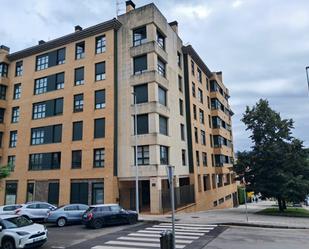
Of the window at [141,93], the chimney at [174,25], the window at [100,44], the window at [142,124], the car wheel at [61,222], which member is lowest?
the car wheel at [61,222]

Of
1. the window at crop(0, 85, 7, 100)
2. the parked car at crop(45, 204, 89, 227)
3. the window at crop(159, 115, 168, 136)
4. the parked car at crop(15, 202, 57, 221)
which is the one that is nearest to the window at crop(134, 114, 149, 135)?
the window at crop(159, 115, 168, 136)

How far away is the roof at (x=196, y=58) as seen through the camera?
36500mm

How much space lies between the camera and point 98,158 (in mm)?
28812

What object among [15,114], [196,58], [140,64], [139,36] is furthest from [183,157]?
[15,114]

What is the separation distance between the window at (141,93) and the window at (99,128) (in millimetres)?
4104

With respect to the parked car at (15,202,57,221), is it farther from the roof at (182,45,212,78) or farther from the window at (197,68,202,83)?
the window at (197,68,202,83)

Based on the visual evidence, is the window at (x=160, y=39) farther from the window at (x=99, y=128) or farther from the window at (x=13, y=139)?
the window at (x=13, y=139)

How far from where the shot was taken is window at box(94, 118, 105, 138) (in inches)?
1145

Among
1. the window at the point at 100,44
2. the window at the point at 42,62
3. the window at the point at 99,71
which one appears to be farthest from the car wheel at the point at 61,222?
the window at the point at 42,62

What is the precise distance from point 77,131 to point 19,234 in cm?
1896

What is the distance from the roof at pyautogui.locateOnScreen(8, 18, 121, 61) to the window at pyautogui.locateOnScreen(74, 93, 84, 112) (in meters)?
6.54

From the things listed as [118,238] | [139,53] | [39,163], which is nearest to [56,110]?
[39,163]

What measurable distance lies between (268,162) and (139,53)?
1576 centimetres

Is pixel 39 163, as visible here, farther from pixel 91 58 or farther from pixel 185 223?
pixel 185 223
